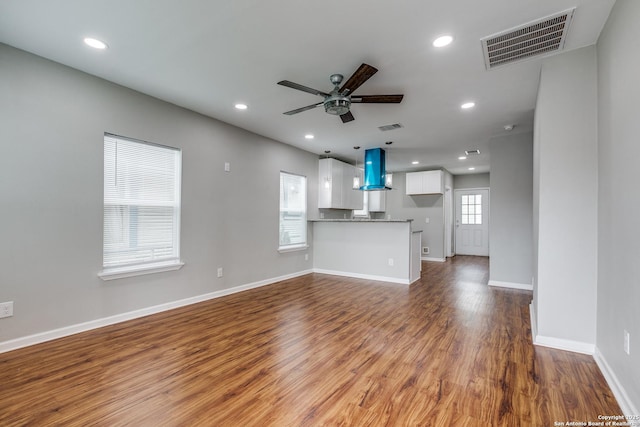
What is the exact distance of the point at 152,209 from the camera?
11.8 feet

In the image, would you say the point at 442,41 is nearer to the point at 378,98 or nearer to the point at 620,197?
the point at 378,98

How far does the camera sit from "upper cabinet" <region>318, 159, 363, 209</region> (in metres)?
6.42

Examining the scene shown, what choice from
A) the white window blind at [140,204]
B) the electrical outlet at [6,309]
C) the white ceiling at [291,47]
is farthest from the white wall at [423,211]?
the electrical outlet at [6,309]

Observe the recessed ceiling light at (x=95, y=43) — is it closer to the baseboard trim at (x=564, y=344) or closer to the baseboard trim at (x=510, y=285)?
the baseboard trim at (x=564, y=344)

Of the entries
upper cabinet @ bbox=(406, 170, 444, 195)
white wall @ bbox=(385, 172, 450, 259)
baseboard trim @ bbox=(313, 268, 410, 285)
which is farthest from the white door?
baseboard trim @ bbox=(313, 268, 410, 285)

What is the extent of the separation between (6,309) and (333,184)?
518 centimetres

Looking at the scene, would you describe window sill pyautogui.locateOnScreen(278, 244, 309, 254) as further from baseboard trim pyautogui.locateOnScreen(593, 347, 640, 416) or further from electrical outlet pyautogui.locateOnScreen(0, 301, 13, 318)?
baseboard trim pyautogui.locateOnScreen(593, 347, 640, 416)

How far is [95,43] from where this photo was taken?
2.45 meters

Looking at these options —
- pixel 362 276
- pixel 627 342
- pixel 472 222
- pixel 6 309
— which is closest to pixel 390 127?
pixel 362 276

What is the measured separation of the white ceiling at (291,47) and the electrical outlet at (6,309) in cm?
222

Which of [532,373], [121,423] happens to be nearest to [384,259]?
[532,373]

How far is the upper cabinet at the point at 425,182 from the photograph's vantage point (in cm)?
791

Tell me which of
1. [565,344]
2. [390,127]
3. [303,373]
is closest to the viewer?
[303,373]

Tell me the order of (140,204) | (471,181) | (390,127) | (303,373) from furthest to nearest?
1. (471,181)
2. (390,127)
3. (140,204)
4. (303,373)
